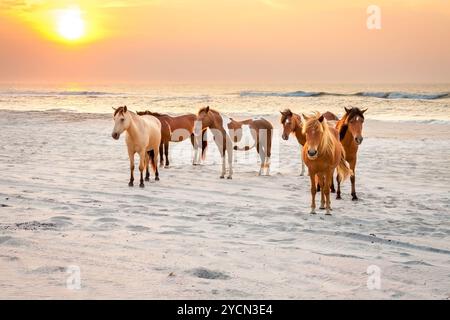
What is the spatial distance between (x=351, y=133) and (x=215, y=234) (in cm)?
379

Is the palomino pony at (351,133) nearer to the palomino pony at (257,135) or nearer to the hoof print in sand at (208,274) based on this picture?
the palomino pony at (257,135)

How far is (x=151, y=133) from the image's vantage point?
1106cm

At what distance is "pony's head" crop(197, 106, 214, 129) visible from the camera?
1137 cm

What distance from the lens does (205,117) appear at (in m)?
11.4

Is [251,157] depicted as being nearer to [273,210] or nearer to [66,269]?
[273,210]

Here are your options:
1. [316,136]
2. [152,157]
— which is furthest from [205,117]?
[316,136]

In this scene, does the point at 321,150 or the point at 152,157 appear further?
the point at 152,157

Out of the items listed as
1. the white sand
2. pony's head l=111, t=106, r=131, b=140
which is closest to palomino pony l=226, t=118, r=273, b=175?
the white sand

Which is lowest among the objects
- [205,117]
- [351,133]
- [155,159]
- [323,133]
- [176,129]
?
[155,159]

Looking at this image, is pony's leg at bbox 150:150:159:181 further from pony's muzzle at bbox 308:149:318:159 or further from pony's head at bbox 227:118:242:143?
pony's muzzle at bbox 308:149:318:159

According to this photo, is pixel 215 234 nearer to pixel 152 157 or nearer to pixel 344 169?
pixel 344 169

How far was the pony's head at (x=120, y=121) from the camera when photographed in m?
9.68

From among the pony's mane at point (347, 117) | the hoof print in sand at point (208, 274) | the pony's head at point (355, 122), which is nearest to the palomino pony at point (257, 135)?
the pony's mane at point (347, 117)

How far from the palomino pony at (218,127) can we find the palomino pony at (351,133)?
114 inches
